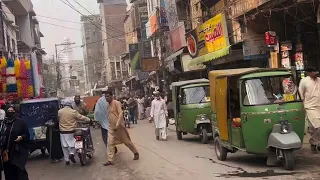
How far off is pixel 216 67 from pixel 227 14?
4.36 m

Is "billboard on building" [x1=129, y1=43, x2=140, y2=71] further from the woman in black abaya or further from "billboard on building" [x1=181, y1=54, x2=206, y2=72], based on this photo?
the woman in black abaya

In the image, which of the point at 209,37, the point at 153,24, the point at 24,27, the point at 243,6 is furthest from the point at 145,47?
the point at 243,6

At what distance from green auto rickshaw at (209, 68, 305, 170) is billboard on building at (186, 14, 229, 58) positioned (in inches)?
379

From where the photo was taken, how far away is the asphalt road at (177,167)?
825cm

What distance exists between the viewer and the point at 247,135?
847cm

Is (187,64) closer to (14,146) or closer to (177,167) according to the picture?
(177,167)

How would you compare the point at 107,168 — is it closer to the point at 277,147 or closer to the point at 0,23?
the point at 277,147

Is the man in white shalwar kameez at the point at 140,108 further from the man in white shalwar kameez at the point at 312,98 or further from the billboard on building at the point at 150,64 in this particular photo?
the man in white shalwar kameez at the point at 312,98

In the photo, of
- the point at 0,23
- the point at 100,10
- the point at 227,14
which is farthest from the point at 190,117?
the point at 100,10

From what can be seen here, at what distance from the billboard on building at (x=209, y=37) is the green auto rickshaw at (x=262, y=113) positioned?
9.63 m

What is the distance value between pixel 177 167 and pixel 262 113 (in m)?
2.37

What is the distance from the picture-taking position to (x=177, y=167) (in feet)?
31.5

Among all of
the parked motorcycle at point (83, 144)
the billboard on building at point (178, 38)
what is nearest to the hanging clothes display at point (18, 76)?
the parked motorcycle at point (83, 144)

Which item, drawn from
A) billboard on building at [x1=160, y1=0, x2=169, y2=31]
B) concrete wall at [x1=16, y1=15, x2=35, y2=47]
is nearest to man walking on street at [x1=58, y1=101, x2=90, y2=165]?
billboard on building at [x1=160, y1=0, x2=169, y2=31]
